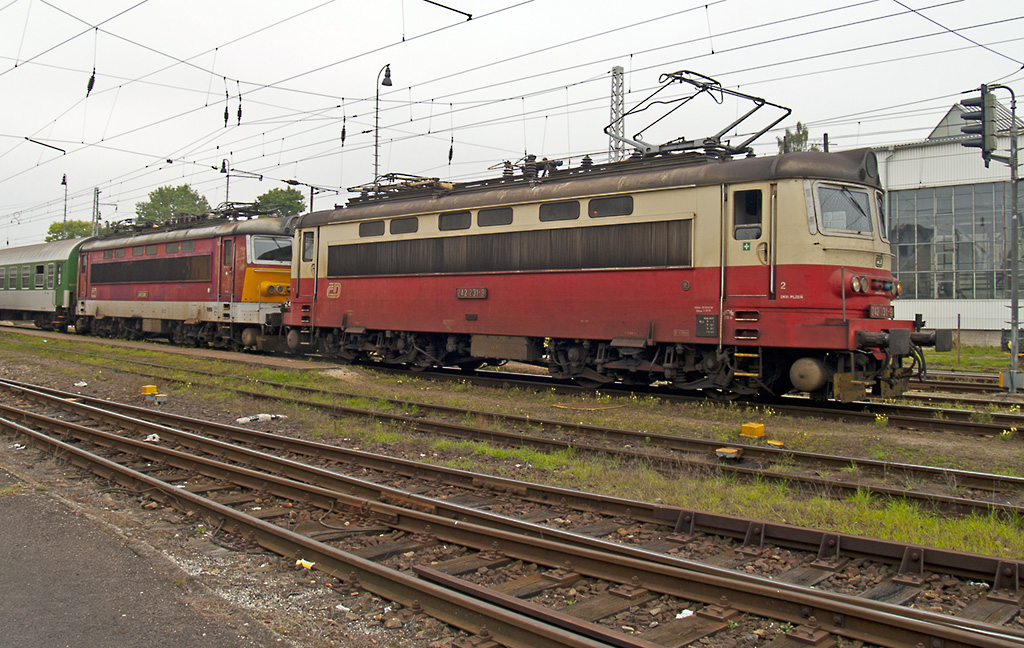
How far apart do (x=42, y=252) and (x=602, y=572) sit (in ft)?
119

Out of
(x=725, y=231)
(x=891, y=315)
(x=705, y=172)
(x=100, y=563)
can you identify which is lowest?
(x=100, y=563)

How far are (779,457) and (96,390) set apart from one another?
13.0 m

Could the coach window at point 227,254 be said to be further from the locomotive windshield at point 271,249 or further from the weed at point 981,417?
the weed at point 981,417

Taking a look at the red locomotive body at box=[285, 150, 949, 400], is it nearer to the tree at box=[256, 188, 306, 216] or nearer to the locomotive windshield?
the locomotive windshield

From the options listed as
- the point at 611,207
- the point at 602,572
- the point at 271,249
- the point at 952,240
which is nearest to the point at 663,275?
the point at 611,207

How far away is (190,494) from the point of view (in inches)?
278

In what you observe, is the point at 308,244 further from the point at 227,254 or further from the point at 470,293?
the point at 470,293

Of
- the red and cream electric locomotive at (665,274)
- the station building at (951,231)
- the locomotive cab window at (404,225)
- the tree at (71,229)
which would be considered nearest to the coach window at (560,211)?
the red and cream electric locomotive at (665,274)

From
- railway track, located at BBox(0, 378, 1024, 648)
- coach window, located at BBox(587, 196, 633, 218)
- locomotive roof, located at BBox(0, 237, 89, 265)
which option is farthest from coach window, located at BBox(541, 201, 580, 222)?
locomotive roof, located at BBox(0, 237, 89, 265)

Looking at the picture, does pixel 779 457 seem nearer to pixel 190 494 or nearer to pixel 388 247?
pixel 190 494

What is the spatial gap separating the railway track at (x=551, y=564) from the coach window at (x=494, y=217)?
23.9ft

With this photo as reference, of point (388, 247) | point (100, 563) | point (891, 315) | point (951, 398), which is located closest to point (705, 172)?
point (891, 315)

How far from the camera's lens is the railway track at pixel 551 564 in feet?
13.7

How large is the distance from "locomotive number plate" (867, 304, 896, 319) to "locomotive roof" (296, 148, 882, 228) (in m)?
1.90
